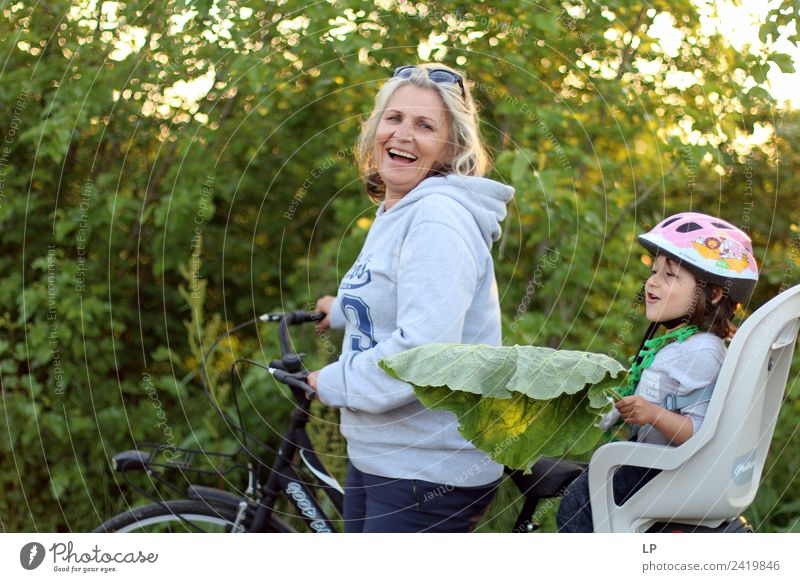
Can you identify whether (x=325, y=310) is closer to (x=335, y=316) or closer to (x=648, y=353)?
(x=335, y=316)

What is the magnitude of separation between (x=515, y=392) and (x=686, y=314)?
509mm

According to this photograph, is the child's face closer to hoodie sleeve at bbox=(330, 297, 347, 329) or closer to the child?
the child

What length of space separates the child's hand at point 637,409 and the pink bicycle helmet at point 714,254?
0.38 metres

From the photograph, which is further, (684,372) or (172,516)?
(172,516)

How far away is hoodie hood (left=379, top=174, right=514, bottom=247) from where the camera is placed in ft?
7.52

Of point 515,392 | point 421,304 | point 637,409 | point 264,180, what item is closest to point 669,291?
point 637,409

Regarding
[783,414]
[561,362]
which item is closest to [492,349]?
[561,362]

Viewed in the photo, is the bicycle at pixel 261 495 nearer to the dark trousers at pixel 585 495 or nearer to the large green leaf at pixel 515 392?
the dark trousers at pixel 585 495

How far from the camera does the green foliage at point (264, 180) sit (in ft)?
11.4

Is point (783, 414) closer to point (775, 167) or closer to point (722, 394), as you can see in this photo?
point (775, 167)

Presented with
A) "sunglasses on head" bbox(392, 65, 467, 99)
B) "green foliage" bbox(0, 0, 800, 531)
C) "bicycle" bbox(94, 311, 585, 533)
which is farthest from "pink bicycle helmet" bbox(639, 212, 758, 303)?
"green foliage" bbox(0, 0, 800, 531)

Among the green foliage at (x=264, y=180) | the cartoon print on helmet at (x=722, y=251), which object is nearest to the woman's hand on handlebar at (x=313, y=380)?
the cartoon print on helmet at (x=722, y=251)

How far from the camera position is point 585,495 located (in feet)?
7.79
